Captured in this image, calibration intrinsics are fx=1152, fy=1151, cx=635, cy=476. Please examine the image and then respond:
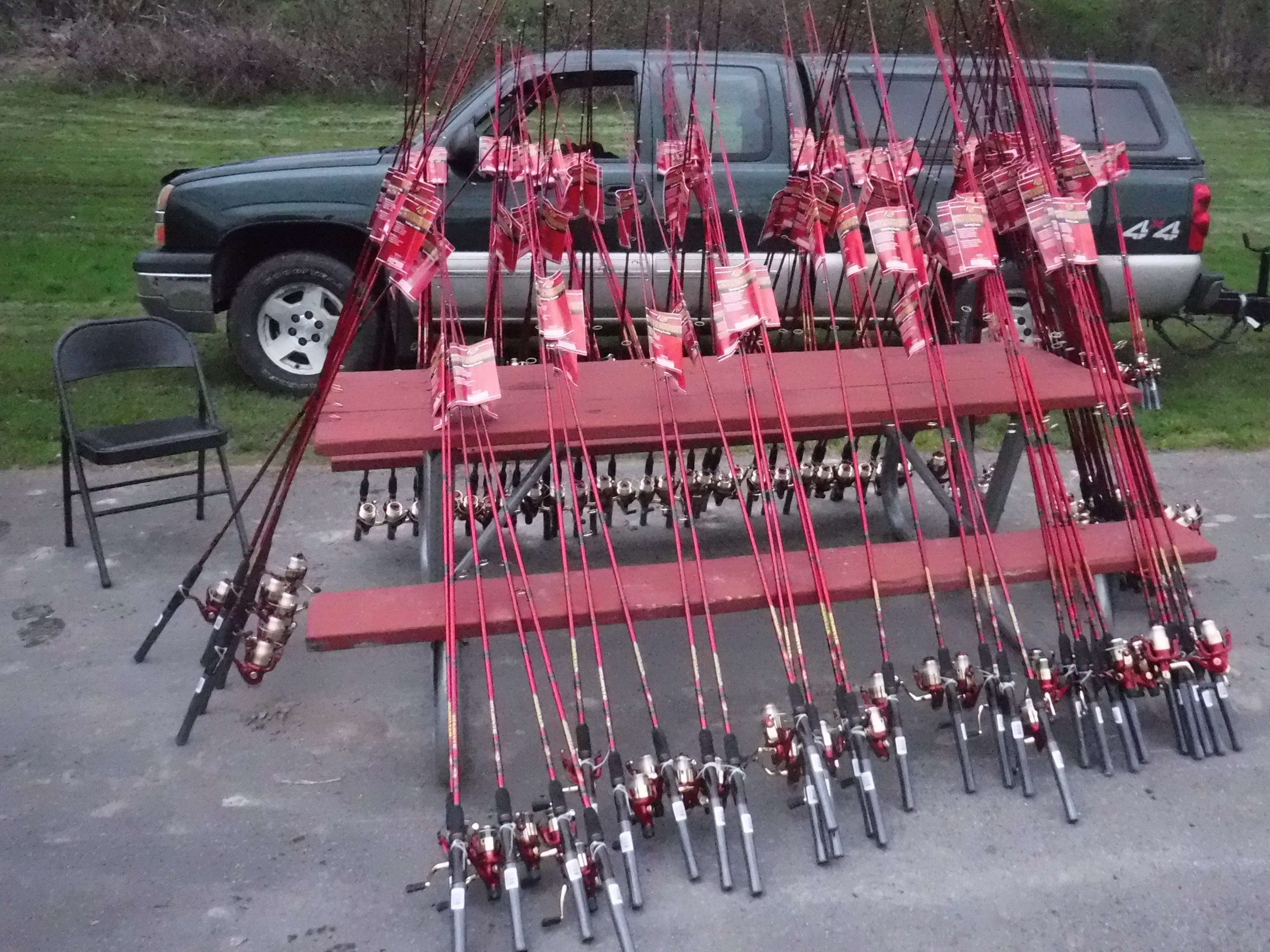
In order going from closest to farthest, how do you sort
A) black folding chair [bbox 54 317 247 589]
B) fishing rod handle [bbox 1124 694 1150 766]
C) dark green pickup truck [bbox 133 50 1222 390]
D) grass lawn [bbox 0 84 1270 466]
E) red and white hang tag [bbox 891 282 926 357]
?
fishing rod handle [bbox 1124 694 1150 766]
red and white hang tag [bbox 891 282 926 357]
black folding chair [bbox 54 317 247 589]
grass lawn [bbox 0 84 1270 466]
dark green pickup truck [bbox 133 50 1222 390]

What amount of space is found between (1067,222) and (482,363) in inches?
65.5

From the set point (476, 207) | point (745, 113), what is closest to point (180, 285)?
point (476, 207)

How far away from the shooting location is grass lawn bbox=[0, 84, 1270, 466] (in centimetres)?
595

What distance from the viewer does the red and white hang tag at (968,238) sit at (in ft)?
10.3

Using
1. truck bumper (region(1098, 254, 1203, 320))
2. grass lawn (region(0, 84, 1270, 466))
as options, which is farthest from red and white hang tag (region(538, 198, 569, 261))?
truck bumper (region(1098, 254, 1203, 320))

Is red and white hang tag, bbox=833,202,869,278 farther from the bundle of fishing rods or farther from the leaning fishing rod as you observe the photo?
the leaning fishing rod

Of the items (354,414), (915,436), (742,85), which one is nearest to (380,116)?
(742,85)

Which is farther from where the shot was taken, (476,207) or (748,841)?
(476,207)

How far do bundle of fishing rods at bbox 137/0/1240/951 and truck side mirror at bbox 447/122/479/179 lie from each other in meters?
1.36

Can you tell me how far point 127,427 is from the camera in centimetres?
436

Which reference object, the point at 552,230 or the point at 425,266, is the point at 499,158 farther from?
the point at 425,266

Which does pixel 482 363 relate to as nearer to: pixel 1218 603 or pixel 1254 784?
pixel 1254 784

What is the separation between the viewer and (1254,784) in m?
3.04

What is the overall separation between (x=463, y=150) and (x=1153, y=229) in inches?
152
